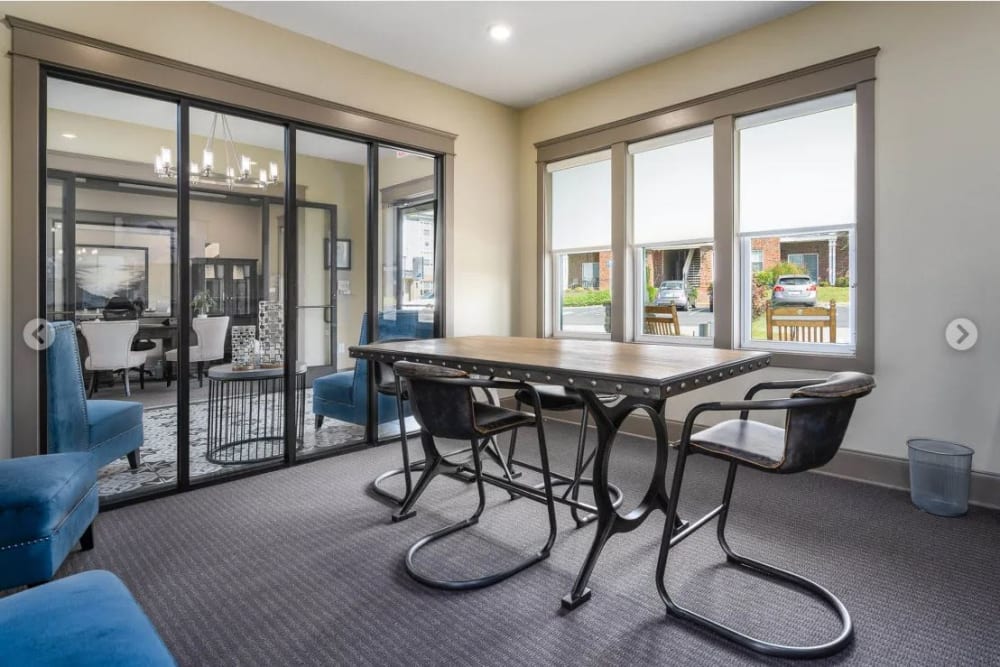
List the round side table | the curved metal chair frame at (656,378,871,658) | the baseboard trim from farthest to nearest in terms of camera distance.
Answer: the round side table → the baseboard trim → the curved metal chair frame at (656,378,871,658)

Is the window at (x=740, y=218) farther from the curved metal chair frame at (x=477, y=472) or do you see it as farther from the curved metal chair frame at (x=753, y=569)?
the curved metal chair frame at (x=477, y=472)

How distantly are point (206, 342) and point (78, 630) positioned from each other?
99.0 inches

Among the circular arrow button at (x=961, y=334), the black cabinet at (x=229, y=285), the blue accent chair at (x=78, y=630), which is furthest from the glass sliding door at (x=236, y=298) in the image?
the circular arrow button at (x=961, y=334)

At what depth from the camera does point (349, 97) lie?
3842mm

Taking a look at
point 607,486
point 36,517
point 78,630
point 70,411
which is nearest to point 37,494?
point 36,517

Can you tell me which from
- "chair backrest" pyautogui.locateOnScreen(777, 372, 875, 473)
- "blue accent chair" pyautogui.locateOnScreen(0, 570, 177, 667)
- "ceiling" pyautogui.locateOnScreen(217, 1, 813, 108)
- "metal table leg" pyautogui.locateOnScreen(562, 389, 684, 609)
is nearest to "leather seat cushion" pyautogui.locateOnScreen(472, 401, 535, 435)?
"metal table leg" pyautogui.locateOnScreen(562, 389, 684, 609)

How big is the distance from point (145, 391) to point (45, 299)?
759 millimetres

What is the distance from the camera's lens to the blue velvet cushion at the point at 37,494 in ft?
5.91

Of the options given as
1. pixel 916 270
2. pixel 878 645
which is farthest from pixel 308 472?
pixel 916 270

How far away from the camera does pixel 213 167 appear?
3.29 meters

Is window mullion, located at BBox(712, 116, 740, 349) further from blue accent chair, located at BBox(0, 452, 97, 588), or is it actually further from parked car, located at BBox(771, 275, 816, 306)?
blue accent chair, located at BBox(0, 452, 97, 588)

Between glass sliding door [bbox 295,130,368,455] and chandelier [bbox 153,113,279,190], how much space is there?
8.9 inches

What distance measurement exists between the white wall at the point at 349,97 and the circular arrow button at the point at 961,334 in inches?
130

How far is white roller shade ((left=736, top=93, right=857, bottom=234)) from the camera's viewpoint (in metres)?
3.31
